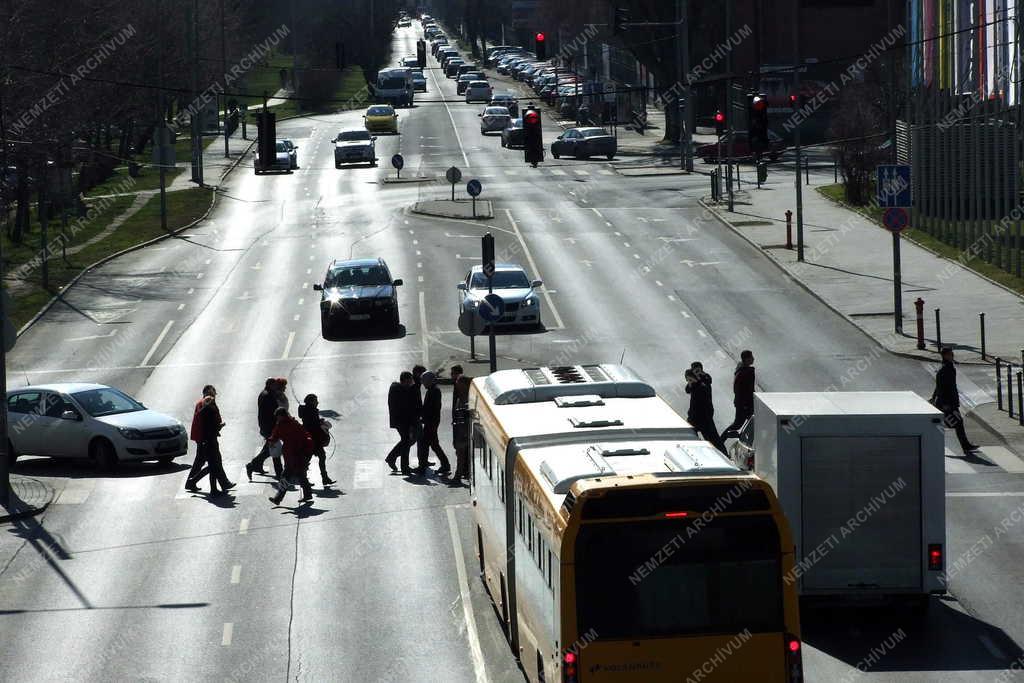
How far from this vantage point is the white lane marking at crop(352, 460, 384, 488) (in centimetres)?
2394

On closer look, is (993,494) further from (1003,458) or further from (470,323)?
(470,323)

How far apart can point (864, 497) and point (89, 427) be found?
48.0 feet

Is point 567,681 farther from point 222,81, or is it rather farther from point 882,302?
point 222,81

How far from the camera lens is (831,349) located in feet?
113

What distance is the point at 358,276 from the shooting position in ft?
128

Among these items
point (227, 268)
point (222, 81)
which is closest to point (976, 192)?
point (227, 268)

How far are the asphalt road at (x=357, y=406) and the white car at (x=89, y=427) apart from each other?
455mm

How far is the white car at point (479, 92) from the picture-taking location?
113 meters

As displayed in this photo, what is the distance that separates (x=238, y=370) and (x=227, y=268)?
1520 cm

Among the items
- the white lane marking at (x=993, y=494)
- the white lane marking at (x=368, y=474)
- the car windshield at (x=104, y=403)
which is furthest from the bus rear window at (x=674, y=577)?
the car windshield at (x=104, y=403)

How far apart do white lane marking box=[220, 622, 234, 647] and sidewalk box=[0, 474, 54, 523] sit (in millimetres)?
7145

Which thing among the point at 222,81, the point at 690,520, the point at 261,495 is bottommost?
the point at 261,495

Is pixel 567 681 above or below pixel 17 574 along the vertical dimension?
above

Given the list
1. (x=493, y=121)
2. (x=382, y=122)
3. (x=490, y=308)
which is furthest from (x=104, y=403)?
A: (x=493, y=121)
